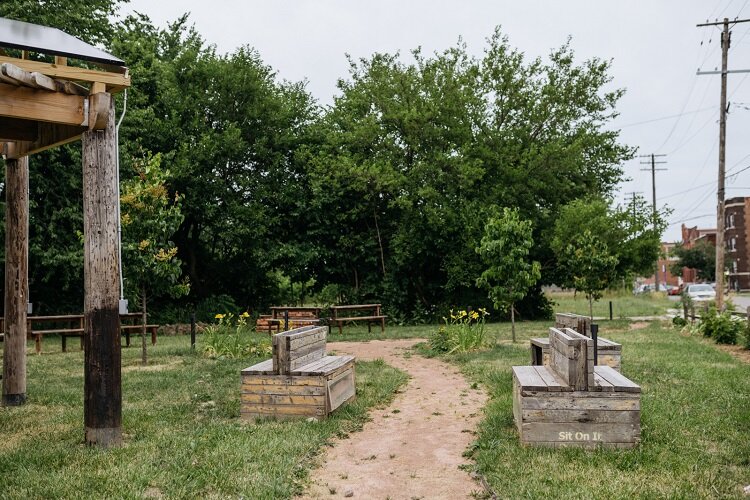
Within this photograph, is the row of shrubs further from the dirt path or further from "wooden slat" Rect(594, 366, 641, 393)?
"wooden slat" Rect(594, 366, 641, 393)

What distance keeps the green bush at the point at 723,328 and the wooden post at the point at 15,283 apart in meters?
14.9

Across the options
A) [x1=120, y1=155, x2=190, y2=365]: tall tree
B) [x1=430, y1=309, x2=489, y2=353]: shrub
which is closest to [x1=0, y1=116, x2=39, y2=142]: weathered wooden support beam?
[x1=120, y1=155, x2=190, y2=365]: tall tree

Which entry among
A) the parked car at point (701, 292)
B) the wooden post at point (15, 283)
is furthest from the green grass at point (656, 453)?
the parked car at point (701, 292)

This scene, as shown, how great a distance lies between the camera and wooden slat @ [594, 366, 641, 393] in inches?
228

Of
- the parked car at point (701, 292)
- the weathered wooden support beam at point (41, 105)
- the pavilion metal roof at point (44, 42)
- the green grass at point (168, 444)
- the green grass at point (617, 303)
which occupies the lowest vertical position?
the green grass at point (617, 303)

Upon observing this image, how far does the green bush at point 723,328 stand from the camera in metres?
15.5

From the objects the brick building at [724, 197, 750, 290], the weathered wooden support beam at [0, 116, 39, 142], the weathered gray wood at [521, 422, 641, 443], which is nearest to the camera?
the weathered gray wood at [521, 422, 641, 443]

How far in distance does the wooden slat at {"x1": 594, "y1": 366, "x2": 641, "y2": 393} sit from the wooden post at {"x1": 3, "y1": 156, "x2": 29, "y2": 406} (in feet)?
24.4

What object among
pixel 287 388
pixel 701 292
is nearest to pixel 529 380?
pixel 287 388

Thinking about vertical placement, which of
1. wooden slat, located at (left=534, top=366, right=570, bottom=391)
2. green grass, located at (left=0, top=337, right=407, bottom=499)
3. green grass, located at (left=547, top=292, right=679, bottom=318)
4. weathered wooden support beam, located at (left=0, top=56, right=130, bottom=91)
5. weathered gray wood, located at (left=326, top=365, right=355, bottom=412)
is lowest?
green grass, located at (left=547, top=292, right=679, bottom=318)

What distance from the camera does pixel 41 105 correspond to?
5879 mm

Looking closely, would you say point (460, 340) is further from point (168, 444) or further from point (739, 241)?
point (739, 241)

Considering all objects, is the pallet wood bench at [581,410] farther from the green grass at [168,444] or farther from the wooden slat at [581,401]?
the green grass at [168,444]

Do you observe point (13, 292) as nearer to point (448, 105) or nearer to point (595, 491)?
point (595, 491)
